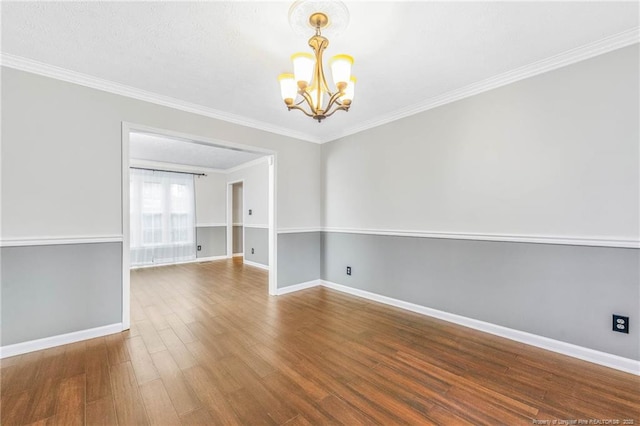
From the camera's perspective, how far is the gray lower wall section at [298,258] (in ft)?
13.5

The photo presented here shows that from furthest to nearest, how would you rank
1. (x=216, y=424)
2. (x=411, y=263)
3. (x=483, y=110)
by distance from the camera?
1. (x=411, y=263)
2. (x=483, y=110)
3. (x=216, y=424)

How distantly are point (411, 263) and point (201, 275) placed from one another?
4053mm

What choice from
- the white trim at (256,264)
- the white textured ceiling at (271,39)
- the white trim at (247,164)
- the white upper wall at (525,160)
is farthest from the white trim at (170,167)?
the white upper wall at (525,160)

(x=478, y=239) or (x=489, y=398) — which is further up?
(x=478, y=239)

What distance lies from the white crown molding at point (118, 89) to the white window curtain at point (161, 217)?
3.77 m

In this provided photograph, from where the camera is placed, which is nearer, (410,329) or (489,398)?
(489,398)

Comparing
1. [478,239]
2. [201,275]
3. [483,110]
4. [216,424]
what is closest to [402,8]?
[483,110]

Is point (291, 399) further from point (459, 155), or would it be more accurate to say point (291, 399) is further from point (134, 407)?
point (459, 155)

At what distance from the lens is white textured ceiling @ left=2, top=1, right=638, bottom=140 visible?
1.75 meters

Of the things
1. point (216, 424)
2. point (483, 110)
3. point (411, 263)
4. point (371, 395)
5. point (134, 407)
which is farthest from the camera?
point (411, 263)

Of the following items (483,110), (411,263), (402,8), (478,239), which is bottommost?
(411,263)

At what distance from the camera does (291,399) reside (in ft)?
5.71

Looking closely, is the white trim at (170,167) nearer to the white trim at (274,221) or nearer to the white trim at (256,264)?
the white trim at (256,264)

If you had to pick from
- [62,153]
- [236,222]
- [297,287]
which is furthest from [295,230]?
[236,222]
